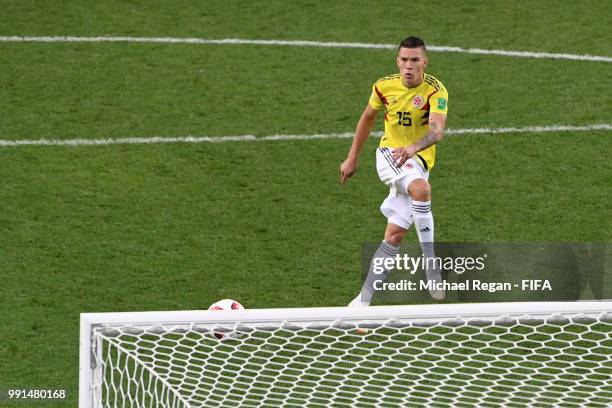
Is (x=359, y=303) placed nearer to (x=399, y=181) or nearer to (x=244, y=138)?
(x=399, y=181)

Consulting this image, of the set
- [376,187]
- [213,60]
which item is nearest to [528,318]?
[376,187]

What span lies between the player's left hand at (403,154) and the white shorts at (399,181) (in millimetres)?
315

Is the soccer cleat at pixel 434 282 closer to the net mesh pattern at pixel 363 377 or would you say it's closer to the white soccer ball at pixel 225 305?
the net mesh pattern at pixel 363 377

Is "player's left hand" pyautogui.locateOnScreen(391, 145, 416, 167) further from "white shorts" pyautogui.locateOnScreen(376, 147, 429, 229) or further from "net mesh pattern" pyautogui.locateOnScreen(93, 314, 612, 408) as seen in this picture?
"net mesh pattern" pyautogui.locateOnScreen(93, 314, 612, 408)

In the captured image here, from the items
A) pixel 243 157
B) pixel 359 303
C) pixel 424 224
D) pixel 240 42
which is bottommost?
pixel 359 303

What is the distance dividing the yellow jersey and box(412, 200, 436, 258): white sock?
0.27 m

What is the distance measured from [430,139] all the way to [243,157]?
9.97 feet

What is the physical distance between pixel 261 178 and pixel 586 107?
3.08 meters

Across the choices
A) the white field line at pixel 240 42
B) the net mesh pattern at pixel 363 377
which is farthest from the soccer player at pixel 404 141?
the white field line at pixel 240 42

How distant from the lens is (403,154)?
7938mm

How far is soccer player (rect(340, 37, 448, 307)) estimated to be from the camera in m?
8.31

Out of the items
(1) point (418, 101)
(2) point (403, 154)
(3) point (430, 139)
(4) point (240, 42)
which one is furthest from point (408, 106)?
(4) point (240, 42)

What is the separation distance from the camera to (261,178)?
10477mm

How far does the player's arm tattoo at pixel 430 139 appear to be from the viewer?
8062mm
